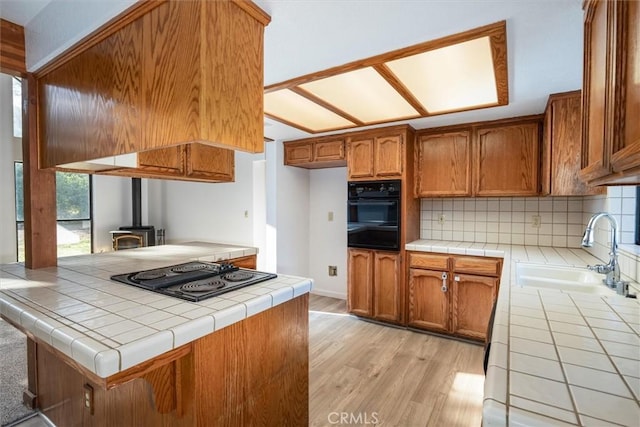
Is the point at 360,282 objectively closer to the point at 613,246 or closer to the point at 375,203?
the point at 375,203

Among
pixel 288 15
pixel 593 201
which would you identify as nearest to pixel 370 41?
pixel 288 15

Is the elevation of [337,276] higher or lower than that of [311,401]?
higher

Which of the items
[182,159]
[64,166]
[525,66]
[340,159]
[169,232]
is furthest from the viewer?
[169,232]

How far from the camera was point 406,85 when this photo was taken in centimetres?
203

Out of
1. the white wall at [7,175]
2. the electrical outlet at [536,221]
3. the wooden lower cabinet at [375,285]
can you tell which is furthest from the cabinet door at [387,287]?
the white wall at [7,175]

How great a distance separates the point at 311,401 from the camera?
201cm

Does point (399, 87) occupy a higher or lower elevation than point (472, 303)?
higher

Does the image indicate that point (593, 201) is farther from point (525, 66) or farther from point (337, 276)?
point (337, 276)

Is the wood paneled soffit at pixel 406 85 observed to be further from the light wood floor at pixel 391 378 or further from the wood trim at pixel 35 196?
the light wood floor at pixel 391 378

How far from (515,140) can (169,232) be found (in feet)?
17.5

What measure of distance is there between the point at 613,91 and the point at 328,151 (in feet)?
9.27

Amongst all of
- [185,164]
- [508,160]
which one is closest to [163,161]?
[185,164]

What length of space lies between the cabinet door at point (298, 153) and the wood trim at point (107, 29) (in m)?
2.45

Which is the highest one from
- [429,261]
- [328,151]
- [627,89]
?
[328,151]
